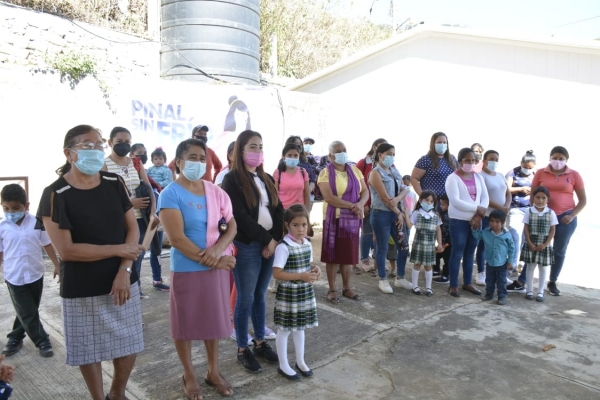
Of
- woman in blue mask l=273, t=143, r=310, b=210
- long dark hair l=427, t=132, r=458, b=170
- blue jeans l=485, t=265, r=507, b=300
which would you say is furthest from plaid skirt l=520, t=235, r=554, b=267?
woman in blue mask l=273, t=143, r=310, b=210

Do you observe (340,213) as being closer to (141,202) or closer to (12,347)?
(141,202)

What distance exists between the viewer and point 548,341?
4.45 metres

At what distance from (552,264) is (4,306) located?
239 inches

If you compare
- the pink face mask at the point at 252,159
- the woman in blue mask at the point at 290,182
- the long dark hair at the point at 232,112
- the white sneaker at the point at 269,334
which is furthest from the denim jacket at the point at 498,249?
the long dark hair at the point at 232,112

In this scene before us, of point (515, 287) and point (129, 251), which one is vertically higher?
point (129, 251)

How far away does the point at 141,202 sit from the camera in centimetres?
471

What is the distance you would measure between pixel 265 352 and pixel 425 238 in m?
2.75

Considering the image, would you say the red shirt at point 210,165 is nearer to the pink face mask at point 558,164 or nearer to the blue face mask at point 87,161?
the blue face mask at point 87,161

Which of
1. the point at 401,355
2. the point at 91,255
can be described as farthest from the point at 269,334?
the point at 91,255

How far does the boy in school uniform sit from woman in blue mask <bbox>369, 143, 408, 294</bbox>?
11.5 ft

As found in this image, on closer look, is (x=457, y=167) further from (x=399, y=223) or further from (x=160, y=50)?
(x=160, y=50)

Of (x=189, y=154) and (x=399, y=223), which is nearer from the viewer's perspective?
(x=189, y=154)

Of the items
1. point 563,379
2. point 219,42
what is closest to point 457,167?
point 563,379

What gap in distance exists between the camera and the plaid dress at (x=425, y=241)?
5773 mm
